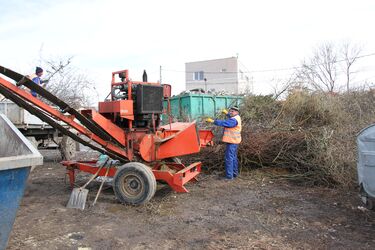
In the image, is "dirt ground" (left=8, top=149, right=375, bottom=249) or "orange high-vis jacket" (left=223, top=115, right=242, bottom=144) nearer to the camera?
"dirt ground" (left=8, top=149, right=375, bottom=249)

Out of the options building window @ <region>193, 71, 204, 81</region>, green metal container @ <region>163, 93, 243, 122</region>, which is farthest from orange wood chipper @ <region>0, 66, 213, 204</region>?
building window @ <region>193, 71, 204, 81</region>

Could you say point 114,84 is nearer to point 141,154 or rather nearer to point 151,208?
point 141,154

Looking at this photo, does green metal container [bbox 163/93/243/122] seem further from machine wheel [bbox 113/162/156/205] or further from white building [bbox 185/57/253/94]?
white building [bbox 185/57/253/94]

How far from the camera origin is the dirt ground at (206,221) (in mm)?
4414

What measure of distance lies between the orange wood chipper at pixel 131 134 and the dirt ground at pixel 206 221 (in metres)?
0.38

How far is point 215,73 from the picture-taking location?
46.4 meters

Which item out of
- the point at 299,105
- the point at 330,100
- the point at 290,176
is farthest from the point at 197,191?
the point at 330,100

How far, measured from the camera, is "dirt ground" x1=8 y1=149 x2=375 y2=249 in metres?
4.41

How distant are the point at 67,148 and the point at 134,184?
17.5ft

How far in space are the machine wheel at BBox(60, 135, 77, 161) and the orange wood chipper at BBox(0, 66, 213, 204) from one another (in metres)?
3.89

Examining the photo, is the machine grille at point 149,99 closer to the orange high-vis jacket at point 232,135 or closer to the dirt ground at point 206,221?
the dirt ground at point 206,221

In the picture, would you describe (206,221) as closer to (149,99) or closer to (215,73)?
(149,99)

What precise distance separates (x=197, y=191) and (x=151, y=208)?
136 centimetres

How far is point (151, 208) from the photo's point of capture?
19.1 ft
